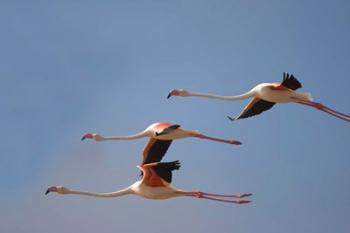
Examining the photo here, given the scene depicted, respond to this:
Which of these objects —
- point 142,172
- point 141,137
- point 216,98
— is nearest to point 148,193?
point 142,172

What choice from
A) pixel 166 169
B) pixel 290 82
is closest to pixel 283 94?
pixel 290 82

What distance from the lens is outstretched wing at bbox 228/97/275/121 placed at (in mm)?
24609

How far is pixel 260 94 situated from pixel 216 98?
223 centimetres

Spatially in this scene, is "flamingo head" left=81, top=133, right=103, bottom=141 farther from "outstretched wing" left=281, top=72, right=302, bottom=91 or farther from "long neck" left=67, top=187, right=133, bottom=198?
"outstretched wing" left=281, top=72, right=302, bottom=91

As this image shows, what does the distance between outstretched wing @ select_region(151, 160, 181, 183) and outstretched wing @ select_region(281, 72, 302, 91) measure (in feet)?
14.0

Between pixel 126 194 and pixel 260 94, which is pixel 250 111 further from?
pixel 126 194

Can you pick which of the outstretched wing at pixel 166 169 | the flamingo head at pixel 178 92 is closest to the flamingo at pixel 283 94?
the flamingo head at pixel 178 92

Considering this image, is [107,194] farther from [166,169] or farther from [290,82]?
[290,82]

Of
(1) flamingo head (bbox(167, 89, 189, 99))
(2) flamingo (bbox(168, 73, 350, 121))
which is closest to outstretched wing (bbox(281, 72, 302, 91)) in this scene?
(2) flamingo (bbox(168, 73, 350, 121))

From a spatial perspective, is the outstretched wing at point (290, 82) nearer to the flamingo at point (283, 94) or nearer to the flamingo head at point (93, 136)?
the flamingo at point (283, 94)

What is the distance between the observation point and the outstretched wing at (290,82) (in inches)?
828

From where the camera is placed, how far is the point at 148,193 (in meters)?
21.7

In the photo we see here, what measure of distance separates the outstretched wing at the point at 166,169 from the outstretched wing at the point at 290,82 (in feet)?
14.0

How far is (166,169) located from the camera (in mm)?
20875
